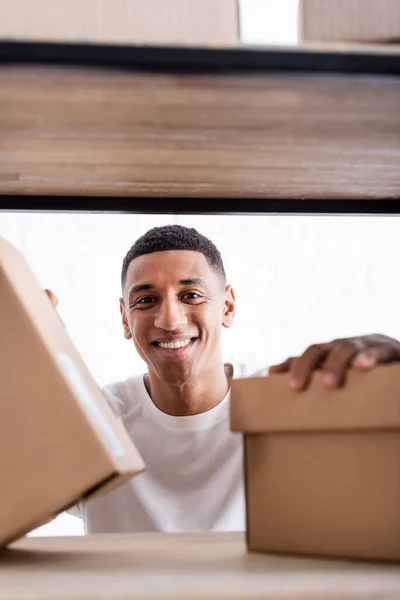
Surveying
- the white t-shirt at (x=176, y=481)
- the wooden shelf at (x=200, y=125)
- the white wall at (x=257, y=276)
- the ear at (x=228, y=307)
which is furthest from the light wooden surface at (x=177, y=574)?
the white wall at (x=257, y=276)

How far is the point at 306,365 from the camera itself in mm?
614

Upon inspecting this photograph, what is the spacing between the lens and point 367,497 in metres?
0.57

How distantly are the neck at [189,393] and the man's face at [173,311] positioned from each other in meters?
0.02

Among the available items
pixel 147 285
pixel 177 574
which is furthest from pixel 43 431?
pixel 147 285

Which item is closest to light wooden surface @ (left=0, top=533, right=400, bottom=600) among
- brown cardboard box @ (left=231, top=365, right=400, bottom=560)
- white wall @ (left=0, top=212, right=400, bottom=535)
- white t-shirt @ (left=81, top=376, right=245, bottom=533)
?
brown cardboard box @ (left=231, top=365, right=400, bottom=560)

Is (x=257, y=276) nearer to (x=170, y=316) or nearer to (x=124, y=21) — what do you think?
(x=170, y=316)

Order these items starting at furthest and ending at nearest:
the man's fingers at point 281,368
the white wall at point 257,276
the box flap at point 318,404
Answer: the white wall at point 257,276, the man's fingers at point 281,368, the box flap at point 318,404

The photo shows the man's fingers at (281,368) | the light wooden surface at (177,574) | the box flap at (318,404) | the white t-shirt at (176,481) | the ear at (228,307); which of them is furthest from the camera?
the ear at (228,307)

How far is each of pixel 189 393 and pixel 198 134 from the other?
795mm

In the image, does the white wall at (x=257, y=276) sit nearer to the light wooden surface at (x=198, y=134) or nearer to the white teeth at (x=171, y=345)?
the white teeth at (x=171, y=345)

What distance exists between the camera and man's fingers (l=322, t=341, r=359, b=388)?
0.58 meters

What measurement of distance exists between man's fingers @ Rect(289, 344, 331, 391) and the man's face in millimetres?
793

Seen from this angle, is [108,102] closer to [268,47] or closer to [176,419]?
[268,47]

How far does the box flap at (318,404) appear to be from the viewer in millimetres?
548
